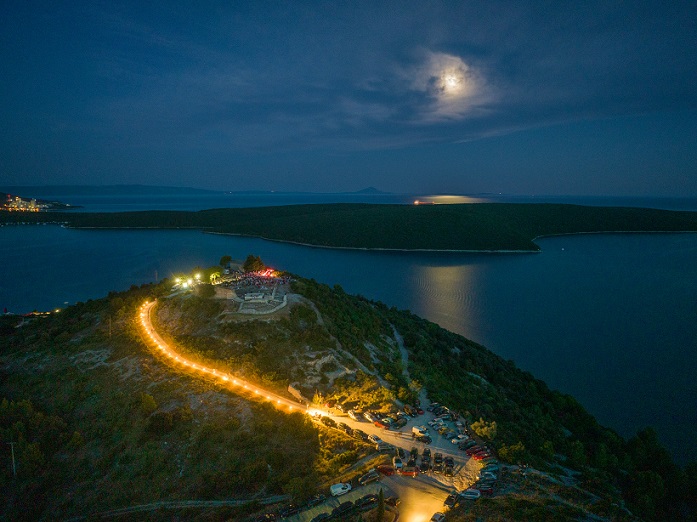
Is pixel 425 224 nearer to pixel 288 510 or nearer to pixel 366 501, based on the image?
pixel 366 501

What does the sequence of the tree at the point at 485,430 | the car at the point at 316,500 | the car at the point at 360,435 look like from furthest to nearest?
the tree at the point at 485,430 → the car at the point at 360,435 → the car at the point at 316,500

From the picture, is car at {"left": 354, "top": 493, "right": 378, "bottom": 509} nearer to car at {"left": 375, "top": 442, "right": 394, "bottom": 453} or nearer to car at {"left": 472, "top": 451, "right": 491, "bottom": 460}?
car at {"left": 375, "top": 442, "right": 394, "bottom": 453}

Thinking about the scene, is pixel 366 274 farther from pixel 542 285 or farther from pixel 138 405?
pixel 138 405

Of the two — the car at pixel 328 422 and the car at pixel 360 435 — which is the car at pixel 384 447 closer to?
the car at pixel 360 435

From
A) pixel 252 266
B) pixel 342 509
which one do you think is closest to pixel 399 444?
pixel 342 509

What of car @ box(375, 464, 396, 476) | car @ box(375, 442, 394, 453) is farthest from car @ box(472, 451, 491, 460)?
car @ box(375, 464, 396, 476)

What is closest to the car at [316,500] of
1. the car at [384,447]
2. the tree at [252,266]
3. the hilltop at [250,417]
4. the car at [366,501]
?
the hilltop at [250,417]
